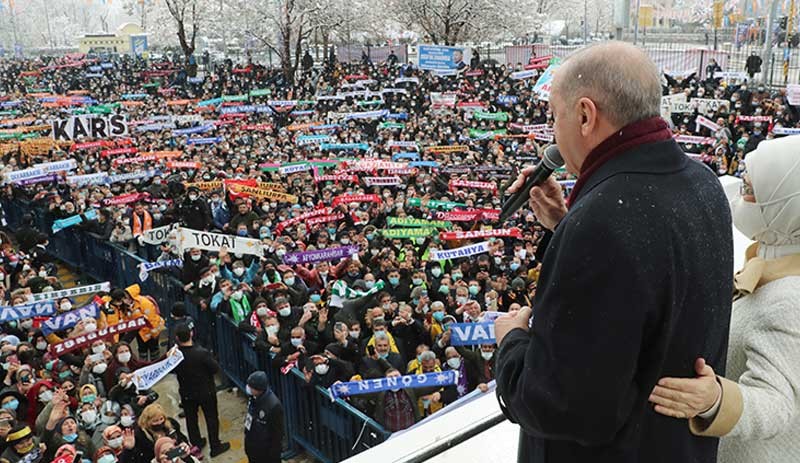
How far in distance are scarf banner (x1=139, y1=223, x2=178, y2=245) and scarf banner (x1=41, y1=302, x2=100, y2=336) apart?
9.37 ft

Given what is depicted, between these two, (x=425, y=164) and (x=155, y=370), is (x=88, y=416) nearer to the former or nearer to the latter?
(x=155, y=370)

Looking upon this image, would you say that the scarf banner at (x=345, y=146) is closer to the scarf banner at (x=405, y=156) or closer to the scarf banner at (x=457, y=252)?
the scarf banner at (x=405, y=156)

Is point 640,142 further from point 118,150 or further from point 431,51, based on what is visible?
point 431,51

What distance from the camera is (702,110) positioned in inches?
846

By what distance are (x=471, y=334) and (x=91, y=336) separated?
4389 mm

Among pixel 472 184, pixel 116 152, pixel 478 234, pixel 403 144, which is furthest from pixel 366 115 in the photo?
pixel 478 234

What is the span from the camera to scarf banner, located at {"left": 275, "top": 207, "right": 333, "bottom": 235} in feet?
42.5

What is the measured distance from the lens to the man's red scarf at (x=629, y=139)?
1.51 metres

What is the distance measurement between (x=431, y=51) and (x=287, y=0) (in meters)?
15.2

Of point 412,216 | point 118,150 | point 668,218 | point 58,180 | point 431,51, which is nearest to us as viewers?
point 668,218

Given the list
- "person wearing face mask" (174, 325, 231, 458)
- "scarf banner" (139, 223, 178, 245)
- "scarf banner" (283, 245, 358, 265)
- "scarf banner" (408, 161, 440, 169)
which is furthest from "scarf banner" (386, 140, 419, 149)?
"person wearing face mask" (174, 325, 231, 458)

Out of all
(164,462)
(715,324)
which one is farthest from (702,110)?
(715,324)

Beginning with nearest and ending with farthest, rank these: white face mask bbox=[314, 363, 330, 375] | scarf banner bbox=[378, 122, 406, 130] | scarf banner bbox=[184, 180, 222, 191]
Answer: white face mask bbox=[314, 363, 330, 375]
scarf banner bbox=[184, 180, 222, 191]
scarf banner bbox=[378, 122, 406, 130]

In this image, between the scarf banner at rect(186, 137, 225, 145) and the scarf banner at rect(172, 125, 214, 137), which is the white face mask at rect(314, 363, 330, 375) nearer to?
the scarf banner at rect(186, 137, 225, 145)
